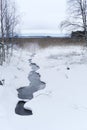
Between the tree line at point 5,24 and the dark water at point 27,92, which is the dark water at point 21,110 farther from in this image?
the tree line at point 5,24

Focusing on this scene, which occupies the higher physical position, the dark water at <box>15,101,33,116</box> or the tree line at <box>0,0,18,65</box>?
the tree line at <box>0,0,18,65</box>

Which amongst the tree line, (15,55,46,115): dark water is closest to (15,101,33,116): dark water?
(15,55,46,115): dark water

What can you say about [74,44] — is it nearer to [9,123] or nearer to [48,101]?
[48,101]

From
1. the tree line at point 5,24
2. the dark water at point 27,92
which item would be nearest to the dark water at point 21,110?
the dark water at point 27,92

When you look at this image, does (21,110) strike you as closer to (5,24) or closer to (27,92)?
(27,92)

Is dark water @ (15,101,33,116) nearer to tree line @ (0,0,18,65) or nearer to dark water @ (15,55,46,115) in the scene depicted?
dark water @ (15,55,46,115)

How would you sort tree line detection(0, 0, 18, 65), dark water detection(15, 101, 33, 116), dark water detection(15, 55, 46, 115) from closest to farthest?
dark water detection(15, 101, 33, 116) → dark water detection(15, 55, 46, 115) → tree line detection(0, 0, 18, 65)

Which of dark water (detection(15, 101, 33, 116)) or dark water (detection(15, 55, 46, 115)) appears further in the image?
dark water (detection(15, 55, 46, 115))

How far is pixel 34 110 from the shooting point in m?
7.55

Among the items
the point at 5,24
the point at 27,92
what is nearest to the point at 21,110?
the point at 27,92

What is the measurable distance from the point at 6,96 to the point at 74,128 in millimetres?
3868

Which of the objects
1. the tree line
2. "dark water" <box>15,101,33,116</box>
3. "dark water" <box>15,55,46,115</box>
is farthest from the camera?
the tree line

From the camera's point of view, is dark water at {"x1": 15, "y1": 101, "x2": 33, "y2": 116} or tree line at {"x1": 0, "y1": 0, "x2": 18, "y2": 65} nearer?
dark water at {"x1": 15, "y1": 101, "x2": 33, "y2": 116}

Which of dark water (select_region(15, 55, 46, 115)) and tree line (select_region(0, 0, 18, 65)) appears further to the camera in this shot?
tree line (select_region(0, 0, 18, 65))
